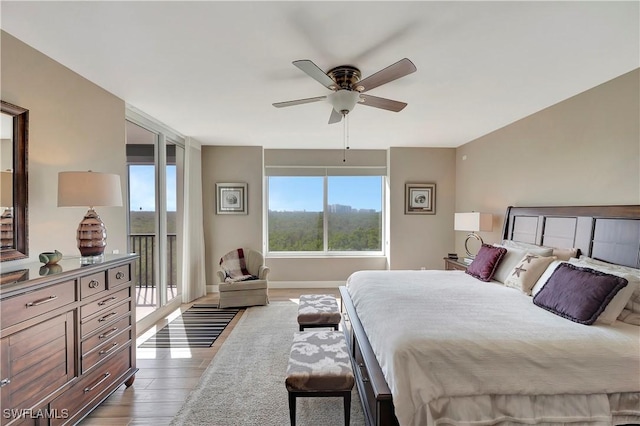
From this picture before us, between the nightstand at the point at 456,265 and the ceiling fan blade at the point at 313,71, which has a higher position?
the ceiling fan blade at the point at 313,71

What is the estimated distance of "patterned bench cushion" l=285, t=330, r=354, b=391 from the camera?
179cm

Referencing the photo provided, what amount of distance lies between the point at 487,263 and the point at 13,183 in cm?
407

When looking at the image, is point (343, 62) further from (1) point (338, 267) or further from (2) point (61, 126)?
(1) point (338, 267)

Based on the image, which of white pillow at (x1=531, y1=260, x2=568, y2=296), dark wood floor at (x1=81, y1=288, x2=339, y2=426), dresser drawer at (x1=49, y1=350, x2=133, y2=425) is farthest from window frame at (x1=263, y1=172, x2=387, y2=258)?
dresser drawer at (x1=49, y1=350, x2=133, y2=425)

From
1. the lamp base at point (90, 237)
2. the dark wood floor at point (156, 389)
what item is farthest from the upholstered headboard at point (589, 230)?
the lamp base at point (90, 237)

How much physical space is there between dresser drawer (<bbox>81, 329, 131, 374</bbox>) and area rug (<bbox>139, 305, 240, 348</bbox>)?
924mm

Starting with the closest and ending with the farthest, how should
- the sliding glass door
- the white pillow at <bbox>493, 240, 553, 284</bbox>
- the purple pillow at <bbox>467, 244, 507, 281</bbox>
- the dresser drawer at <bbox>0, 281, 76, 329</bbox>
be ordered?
the dresser drawer at <bbox>0, 281, 76, 329</bbox> < the white pillow at <bbox>493, 240, 553, 284</bbox> < the purple pillow at <bbox>467, 244, 507, 281</bbox> < the sliding glass door

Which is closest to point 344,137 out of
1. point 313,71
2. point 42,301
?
point 313,71

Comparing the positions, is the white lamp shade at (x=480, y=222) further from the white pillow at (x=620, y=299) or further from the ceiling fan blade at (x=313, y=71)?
the ceiling fan blade at (x=313, y=71)

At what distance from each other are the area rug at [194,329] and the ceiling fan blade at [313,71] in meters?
2.93

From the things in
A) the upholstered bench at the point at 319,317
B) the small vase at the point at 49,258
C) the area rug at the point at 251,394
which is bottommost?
the area rug at the point at 251,394

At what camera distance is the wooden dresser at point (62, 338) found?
4.79ft

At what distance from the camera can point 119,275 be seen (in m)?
2.26

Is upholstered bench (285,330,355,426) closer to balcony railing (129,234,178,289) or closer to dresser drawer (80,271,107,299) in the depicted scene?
dresser drawer (80,271,107,299)
